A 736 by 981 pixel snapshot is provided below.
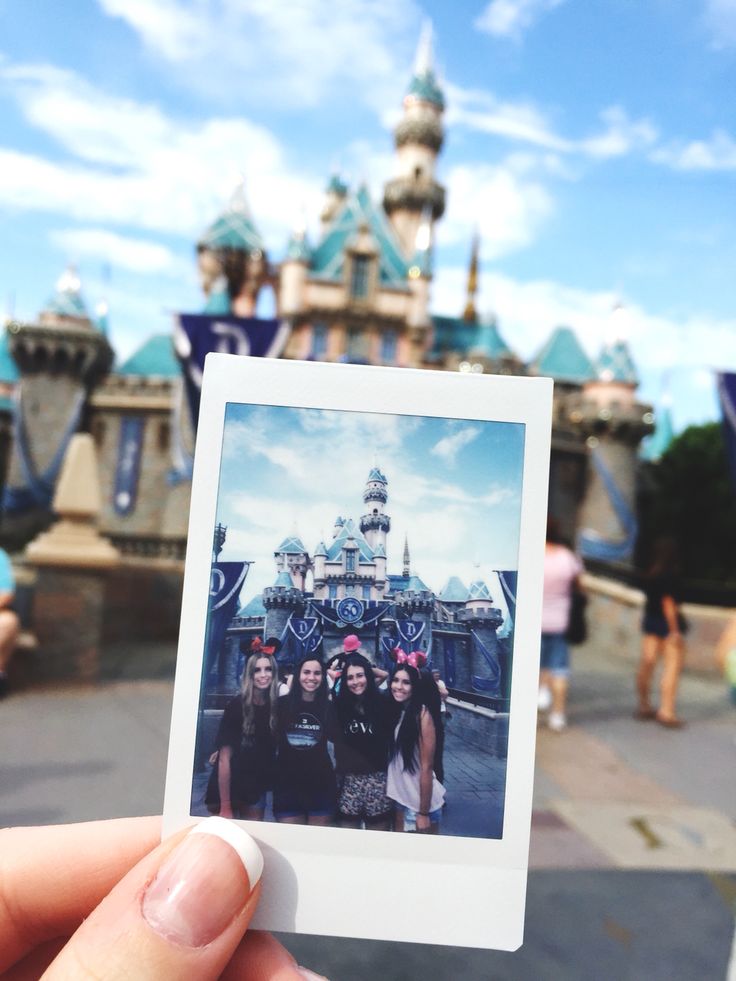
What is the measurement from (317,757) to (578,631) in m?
4.34

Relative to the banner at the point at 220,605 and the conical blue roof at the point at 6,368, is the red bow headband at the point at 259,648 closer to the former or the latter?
the banner at the point at 220,605

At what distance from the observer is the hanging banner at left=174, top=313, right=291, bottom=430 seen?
8.87 meters

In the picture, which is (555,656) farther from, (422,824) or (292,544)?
(292,544)

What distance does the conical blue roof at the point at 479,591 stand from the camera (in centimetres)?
131

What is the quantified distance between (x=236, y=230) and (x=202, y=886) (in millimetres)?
26768

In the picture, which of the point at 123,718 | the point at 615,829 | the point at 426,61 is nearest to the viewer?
the point at 615,829

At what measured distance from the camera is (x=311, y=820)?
1276mm

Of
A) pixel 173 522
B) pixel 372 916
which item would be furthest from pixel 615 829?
pixel 173 522

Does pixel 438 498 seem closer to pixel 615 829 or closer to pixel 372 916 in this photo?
pixel 372 916

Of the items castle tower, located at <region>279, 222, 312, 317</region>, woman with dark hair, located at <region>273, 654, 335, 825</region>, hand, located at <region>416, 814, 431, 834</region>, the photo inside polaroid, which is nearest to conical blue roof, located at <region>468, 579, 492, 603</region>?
the photo inside polaroid

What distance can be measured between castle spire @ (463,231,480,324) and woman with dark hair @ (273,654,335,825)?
104ft

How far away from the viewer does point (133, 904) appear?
1.09 metres

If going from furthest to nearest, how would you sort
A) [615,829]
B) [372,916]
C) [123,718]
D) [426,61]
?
[426,61] < [123,718] < [615,829] < [372,916]

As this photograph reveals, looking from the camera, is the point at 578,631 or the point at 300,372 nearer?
the point at 300,372
